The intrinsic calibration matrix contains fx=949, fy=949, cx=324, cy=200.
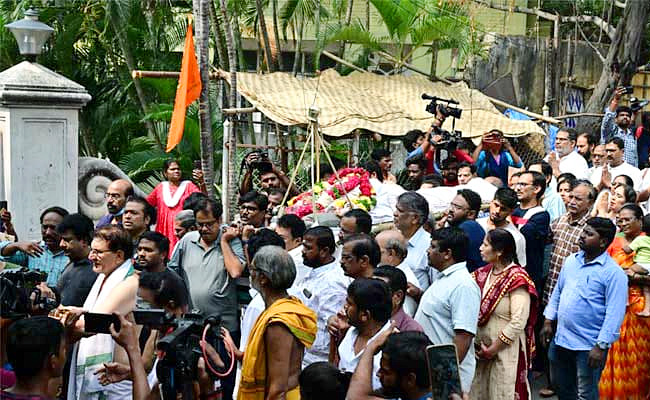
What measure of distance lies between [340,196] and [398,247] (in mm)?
2759

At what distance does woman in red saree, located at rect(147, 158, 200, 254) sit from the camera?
9242 millimetres

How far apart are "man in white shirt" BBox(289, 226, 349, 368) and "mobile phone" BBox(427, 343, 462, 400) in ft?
6.89

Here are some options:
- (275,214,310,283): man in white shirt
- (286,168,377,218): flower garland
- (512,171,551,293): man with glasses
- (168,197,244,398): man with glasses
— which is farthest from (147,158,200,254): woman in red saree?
(512,171,551,293): man with glasses

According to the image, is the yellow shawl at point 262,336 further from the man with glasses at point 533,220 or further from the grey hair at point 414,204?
the man with glasses at point 533,220

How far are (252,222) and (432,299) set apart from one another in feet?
7.36

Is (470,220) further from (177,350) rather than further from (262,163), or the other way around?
(177,350)

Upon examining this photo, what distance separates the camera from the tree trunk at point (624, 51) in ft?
52.4

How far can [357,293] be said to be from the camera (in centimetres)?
481

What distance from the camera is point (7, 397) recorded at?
3729mm

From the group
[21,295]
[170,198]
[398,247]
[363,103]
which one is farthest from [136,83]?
Result: [21,295]

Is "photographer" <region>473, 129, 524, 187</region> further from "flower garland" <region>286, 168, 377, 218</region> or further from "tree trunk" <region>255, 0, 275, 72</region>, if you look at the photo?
"tree trunk" <region>255, 0, 275, 72</region>

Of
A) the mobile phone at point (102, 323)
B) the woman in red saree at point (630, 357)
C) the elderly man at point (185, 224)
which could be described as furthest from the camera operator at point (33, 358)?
the woman in red saree at point (630, 357)

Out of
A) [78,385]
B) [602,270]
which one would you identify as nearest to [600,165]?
[602,270]

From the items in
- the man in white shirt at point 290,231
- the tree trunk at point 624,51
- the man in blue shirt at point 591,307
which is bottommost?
the man in blue shirt at point 591,307
